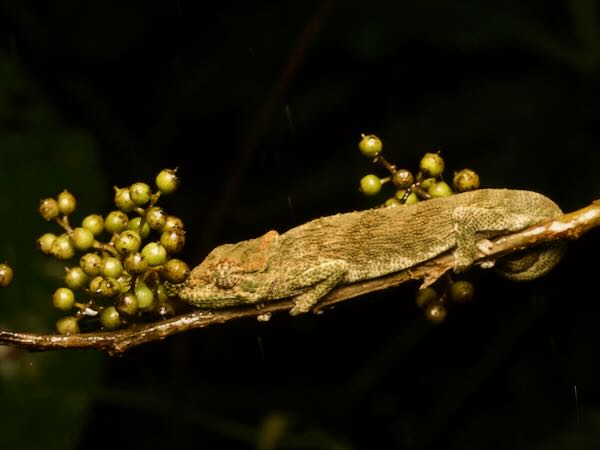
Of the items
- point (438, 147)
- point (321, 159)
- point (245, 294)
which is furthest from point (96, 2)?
point (245, 294)

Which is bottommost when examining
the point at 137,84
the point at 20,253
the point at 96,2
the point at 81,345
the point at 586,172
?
the point at 81,345

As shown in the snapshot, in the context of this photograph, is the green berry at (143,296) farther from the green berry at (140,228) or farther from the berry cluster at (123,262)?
the green berry at (140,228)

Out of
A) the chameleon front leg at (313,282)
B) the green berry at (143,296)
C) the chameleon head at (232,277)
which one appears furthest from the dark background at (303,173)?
the green berry at (143,296)

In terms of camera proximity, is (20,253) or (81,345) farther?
(20,253)

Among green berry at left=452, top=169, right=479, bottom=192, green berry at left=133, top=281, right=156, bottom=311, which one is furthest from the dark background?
green berry at left=133, top=281, right=156, bottom=311

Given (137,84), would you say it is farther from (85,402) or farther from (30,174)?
(85,402)

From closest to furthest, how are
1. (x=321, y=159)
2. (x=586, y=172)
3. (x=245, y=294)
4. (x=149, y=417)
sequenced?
(x=245, y=294), (x=586, y=172), (x=149, y=417), (x=321, y=159)

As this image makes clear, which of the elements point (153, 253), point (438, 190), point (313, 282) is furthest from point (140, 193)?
point (438, 190)
